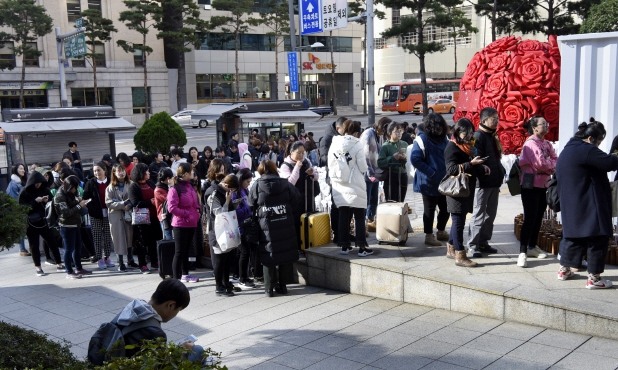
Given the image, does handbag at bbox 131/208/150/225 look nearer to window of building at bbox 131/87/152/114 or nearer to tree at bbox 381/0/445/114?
tree at bbox 381/0/445/114

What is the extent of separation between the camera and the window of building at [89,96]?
158ft

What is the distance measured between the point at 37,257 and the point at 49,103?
133 feet

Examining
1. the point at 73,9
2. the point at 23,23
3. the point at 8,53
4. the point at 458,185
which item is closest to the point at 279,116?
the point at 458,185

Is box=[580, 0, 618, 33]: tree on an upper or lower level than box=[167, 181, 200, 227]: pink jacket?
upper

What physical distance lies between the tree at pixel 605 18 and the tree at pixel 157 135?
11747 millimetres

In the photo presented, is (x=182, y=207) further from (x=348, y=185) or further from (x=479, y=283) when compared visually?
→ (x=479, y=283)

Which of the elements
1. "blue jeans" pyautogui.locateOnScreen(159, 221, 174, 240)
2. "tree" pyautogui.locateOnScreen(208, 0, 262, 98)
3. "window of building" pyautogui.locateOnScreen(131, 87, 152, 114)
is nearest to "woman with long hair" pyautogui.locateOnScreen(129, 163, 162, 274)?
"blue jeans" pyautogui.locateOnScreen(159, 221, 174, 240)

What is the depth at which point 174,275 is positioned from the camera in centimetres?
843

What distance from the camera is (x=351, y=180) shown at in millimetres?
7793

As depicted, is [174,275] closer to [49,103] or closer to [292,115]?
[292,115]

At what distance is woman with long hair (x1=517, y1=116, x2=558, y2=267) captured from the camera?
6.77 metres

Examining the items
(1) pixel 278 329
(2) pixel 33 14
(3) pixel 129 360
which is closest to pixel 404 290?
(1) pixel 278 329

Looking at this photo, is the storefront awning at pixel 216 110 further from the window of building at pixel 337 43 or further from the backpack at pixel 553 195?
the window of building at pixel 337 43

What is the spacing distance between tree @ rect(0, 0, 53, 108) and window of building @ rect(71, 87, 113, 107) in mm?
4797
